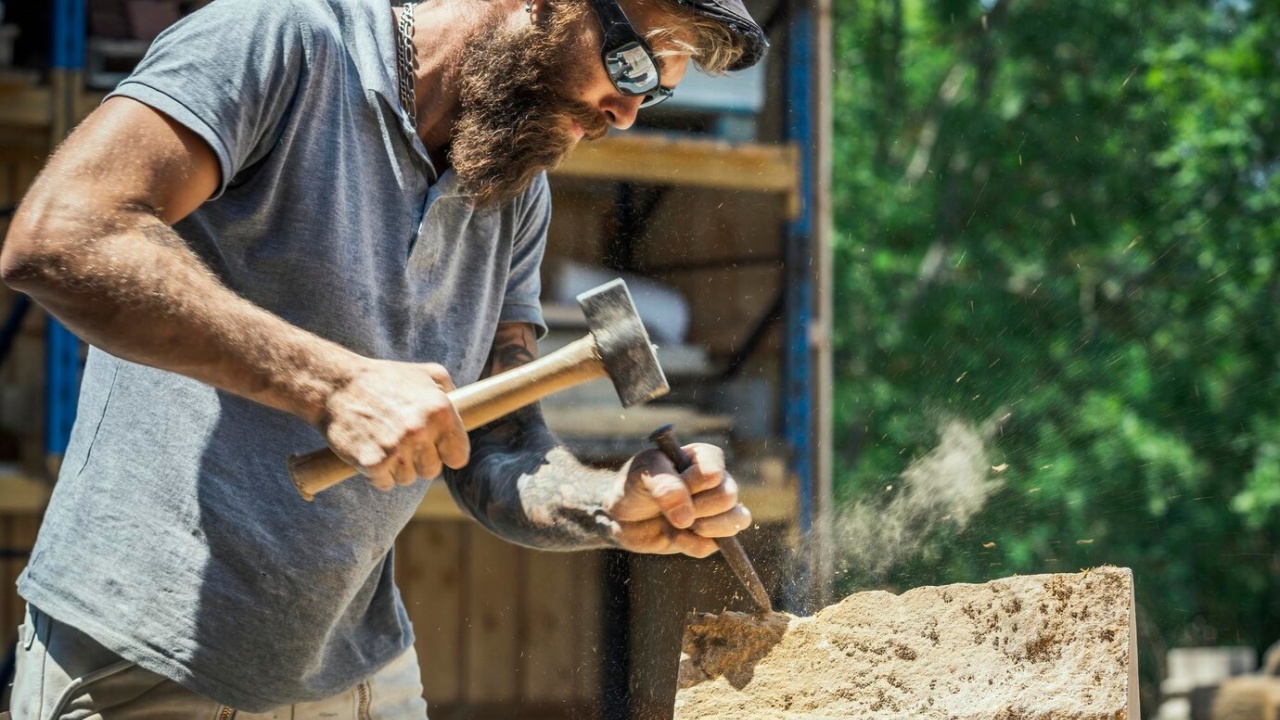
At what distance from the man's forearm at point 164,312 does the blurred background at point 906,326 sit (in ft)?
2.93

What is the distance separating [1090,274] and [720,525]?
8.70 meters

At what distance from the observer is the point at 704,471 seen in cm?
165

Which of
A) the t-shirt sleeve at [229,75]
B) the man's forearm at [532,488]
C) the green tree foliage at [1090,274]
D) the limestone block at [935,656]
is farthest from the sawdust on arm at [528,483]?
the green tree foliage at [1090,274]

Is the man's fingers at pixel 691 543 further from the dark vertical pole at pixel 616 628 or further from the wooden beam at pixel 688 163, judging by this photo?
the wooden beam at pixel 688 163

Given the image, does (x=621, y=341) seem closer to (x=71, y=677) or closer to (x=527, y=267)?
(x=527, y=267)

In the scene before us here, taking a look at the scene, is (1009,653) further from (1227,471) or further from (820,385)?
(1227,471)

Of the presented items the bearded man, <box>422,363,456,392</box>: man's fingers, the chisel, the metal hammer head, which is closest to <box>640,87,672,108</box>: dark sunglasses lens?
the bearded man

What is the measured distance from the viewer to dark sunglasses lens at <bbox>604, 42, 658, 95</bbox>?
1665 mm

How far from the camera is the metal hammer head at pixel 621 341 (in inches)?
59.2

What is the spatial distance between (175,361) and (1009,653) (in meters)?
1.07

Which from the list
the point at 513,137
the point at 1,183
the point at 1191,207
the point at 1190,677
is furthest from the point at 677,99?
the point at 1191,207

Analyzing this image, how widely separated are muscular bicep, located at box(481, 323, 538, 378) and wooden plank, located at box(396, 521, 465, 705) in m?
3.08

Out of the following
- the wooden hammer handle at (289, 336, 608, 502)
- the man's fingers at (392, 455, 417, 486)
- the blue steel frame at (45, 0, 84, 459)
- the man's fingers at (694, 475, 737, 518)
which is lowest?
the blue steel frame at (45, 0, 84, 459)

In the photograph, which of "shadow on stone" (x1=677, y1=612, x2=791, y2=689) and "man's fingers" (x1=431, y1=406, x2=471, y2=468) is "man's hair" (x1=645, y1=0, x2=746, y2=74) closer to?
"man's fingers" (x1=431, y1=406, x2=471, y2=468)
